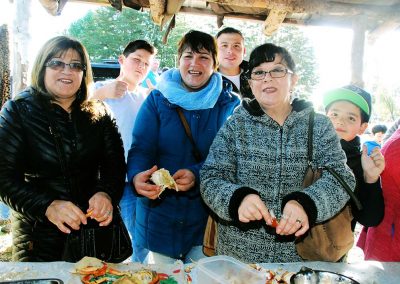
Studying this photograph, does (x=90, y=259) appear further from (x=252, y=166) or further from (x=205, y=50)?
(x=205, y=50)

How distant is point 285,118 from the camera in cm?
207

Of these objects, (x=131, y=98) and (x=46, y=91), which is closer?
(x=46, y=91)

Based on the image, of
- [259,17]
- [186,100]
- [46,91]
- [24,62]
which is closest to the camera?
[46,91]

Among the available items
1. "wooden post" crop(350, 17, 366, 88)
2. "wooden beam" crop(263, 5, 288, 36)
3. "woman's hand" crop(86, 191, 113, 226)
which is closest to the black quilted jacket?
"woman's hand" crop(86, 191, 113, 226)

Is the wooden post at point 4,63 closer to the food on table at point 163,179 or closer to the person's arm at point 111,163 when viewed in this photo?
the person's arm at point 111,163

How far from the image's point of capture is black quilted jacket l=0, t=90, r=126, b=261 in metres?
1.92

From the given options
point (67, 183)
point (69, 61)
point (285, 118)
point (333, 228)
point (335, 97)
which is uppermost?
point (69, 61)

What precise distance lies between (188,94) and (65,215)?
1192 millimetres

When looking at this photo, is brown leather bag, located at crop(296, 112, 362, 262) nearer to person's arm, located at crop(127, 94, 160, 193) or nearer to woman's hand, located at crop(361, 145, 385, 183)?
woman's hand, located at crop(361, 145, 385, 183)

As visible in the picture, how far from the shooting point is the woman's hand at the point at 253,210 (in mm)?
1631

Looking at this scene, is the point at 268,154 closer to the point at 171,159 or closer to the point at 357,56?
the point at 171,159

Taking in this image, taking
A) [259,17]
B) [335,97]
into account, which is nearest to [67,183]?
[335,97]

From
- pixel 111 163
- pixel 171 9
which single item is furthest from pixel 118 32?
pixel 111 163

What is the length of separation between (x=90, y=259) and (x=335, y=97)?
6.43 feet
